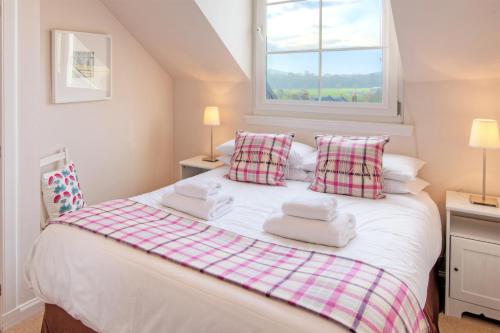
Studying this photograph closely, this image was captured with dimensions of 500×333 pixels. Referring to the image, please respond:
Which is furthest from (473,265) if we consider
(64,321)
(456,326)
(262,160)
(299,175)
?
(64,321)

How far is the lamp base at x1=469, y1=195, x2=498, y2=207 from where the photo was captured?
240cm

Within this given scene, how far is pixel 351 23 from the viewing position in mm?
3084

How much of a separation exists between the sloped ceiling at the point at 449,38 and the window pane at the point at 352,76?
1.11 ft

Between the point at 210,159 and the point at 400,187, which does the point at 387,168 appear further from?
the point at 210,159

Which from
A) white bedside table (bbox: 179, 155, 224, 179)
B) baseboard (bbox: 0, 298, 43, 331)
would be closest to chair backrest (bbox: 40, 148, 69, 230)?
baseboard (bbox: 0, 298, 43, 331)

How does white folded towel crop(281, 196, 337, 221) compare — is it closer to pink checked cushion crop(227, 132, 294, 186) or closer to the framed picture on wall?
pink checked cushion crop(227, 132, 294, 186)

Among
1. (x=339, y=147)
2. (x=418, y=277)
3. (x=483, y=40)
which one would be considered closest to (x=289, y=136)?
(x=339, y=147)

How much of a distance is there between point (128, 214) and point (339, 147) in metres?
1.35

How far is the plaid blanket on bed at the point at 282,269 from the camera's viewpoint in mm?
1282

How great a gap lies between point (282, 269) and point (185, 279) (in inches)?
13.8

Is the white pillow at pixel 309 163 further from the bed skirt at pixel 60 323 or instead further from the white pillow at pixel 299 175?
the bed skirt at pixel 60 323

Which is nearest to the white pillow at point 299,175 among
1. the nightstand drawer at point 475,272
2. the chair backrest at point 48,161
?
the nightstand drawer at point 475,272

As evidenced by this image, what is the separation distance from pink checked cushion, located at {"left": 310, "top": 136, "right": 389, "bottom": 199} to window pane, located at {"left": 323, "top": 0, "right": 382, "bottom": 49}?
0.85 metres

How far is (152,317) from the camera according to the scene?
146cm
